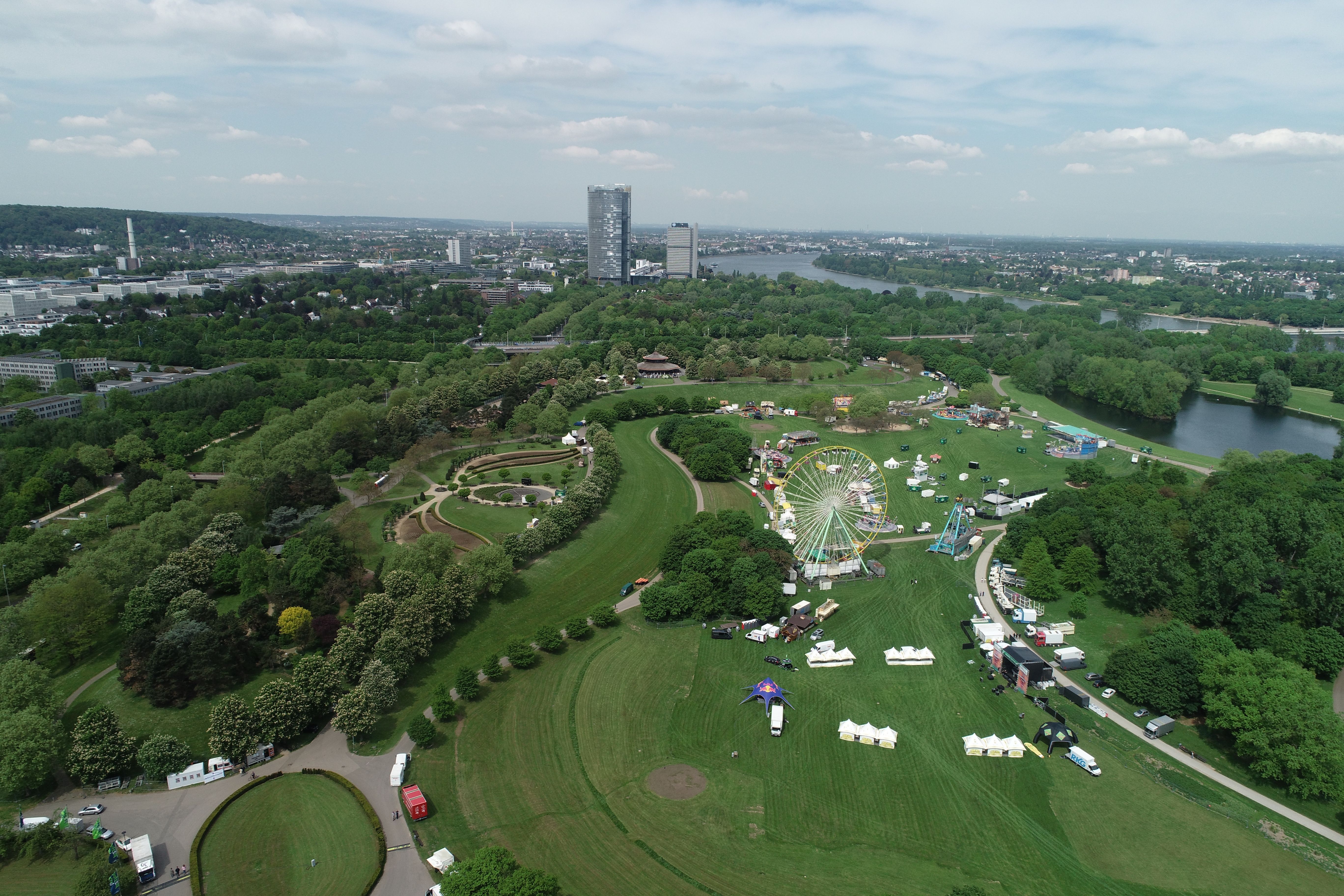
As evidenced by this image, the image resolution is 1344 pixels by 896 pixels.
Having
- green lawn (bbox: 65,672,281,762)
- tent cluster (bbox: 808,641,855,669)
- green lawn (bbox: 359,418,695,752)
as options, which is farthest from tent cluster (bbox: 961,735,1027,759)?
green lawn (bbox: 65,672,281,762)

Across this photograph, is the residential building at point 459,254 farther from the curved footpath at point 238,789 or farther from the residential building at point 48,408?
the curved footpath at point 238,789

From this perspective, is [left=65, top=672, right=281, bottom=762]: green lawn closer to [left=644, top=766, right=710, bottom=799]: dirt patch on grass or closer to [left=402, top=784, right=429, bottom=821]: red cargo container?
[left=402, top=784, right=429, bottom=821]: red cargo container

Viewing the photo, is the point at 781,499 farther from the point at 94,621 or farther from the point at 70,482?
the point at 70,482

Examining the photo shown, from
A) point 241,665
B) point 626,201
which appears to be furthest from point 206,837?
point 626,201

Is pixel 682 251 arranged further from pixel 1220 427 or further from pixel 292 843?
pixel 292 843

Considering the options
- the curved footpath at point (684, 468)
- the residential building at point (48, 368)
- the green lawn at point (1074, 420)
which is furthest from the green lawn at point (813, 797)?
the residential building at point (48, 368)
